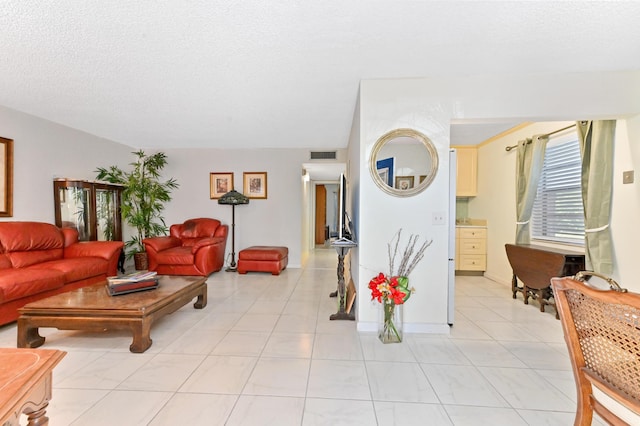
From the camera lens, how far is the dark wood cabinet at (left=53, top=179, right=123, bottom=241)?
3816 mm

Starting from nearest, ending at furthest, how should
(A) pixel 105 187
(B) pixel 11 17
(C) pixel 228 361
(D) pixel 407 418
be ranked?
(D) pixel 407 418
(B) pixel 11 17
(C) pixel 228 361
(A) pixel 105 187

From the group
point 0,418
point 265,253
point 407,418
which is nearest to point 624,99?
point 407,418

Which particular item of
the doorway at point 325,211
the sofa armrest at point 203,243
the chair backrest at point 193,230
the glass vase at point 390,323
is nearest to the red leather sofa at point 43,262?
the sofa armrest at point 203,243

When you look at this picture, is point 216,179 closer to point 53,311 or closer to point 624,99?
point 53,311

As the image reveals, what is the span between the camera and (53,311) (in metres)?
2.04

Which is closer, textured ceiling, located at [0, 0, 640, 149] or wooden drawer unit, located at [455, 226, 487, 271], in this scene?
textured ceiling, located at [0, 0, 640, 149]

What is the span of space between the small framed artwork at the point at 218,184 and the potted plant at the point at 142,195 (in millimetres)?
709

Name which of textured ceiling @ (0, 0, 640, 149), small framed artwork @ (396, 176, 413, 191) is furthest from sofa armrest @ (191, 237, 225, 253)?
small framed artwork @ (396, 176, 413, 191)

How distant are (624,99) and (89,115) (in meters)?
5.65

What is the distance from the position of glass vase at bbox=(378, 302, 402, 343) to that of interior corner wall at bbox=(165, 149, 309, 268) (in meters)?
3.11

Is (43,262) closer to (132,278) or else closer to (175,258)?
(175,258)

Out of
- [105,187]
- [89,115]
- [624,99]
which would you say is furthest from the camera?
[105,187]

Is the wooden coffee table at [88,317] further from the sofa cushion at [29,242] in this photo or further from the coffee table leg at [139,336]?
the sofa cushion at [29,242]

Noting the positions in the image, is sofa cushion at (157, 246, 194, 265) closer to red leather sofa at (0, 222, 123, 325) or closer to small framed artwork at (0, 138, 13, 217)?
red leather sofa at (0, 222, 123, 325)
